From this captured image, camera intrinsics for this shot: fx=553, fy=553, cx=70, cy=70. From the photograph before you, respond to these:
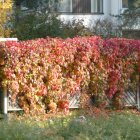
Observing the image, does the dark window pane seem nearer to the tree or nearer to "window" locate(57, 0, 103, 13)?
"window" locate(57, 0, 103, 13)

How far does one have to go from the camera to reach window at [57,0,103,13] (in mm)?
26902

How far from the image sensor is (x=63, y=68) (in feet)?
44.5

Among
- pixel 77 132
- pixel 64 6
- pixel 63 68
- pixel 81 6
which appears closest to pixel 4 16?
pixel 63 68

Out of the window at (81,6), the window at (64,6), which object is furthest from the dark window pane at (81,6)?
the window at (64,6)

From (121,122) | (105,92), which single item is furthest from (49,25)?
→ (121,122)

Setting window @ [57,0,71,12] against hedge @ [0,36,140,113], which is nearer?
hedge @ [0,36,140,113]

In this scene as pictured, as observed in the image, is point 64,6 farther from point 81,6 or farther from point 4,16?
point 4,16

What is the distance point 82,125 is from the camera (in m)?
8.84

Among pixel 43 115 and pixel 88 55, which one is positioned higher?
pixel 88 55

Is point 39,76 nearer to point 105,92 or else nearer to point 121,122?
point 105,92

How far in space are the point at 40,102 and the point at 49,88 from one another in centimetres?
41

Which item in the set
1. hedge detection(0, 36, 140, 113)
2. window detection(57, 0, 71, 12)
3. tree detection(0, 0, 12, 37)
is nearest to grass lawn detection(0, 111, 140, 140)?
hedge detection(0, 36, 140, 113)

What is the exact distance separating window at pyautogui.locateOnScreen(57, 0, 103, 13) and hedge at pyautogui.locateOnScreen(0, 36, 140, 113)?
41.4 ft

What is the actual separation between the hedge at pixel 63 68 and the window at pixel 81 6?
1262cm
